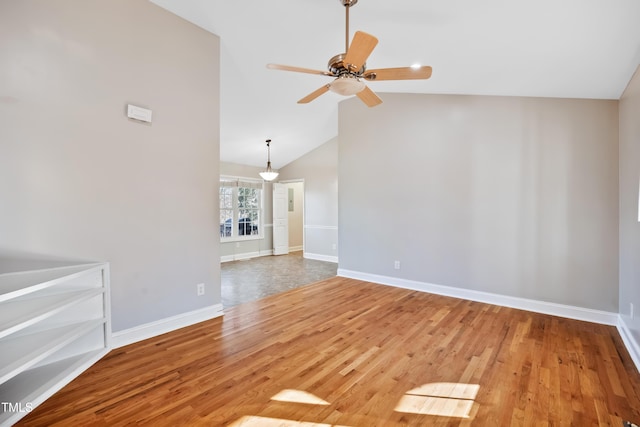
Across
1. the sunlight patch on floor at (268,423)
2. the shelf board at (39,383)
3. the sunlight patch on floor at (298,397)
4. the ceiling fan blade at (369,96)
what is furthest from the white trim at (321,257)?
the shelf board at (39,383)

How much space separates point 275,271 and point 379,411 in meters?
4.25

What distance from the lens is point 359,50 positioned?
6.40ft

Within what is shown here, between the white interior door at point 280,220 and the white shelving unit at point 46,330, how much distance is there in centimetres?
582

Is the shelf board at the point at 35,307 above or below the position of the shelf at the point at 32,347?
above

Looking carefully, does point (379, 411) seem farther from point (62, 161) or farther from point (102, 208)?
point (62, 161)

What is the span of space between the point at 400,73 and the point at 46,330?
3.06 metres

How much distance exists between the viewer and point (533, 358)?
95.7 inches

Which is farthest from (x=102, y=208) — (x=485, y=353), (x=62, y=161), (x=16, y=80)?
(x=485, y=353)

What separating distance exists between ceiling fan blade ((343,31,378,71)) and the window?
5.55m

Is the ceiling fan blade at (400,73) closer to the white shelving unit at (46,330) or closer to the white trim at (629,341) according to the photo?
the white shelving unit at (46,330)

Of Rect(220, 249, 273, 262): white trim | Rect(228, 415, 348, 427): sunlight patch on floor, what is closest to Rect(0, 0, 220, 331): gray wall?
Rect(228, 415, 348, 427): sunlight patch on floor

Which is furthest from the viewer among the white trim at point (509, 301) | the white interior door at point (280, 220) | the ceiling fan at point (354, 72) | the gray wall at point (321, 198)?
the white interior door at point (280, 220)

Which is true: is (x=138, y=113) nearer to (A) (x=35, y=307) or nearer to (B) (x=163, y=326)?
(A) (x=35, y=307)

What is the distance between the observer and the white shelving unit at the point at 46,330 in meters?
1.55
